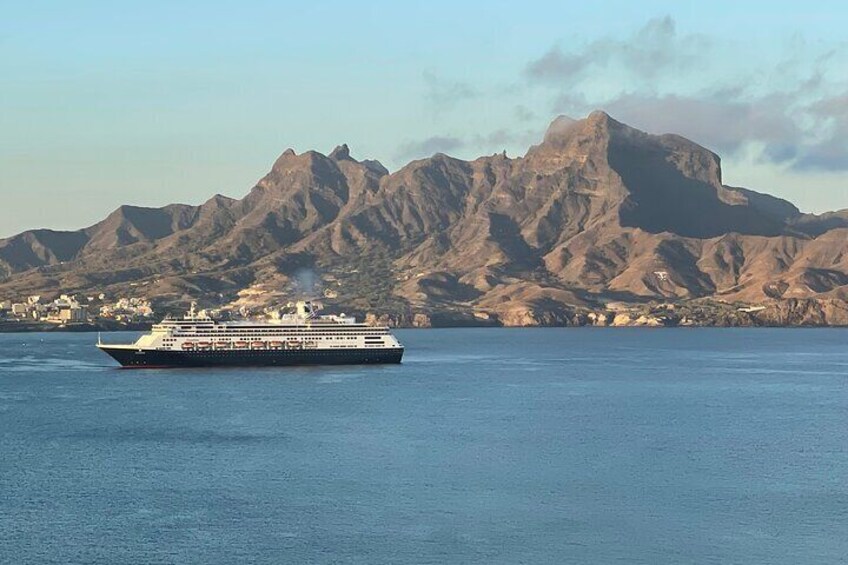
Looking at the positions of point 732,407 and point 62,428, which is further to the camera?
point 732,407

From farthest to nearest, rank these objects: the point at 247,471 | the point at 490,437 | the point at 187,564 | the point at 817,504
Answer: the point at 490,437
the point at 247,471
the point at 817,504
the point at 187,564

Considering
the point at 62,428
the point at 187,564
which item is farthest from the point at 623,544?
the point at 62,428

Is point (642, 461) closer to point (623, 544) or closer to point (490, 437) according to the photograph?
point (490, 437)

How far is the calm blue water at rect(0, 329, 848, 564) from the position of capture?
7475 cm

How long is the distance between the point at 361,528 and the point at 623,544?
15741 mm

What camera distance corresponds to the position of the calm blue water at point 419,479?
74.8m

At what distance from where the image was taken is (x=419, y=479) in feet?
311

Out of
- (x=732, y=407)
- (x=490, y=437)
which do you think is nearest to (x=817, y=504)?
(x=490, y=437)

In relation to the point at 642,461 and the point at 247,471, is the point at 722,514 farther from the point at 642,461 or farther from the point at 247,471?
the point at 247,471

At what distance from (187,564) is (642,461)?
1769 inches

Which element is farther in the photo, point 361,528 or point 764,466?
point 764,466

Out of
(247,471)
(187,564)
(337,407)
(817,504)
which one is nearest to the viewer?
(187,564)

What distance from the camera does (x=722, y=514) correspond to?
272 feet

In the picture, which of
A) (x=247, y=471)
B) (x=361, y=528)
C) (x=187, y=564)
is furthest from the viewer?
(x=247, y=471)
